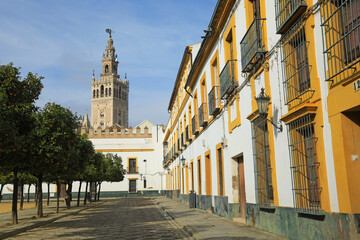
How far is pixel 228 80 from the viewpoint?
1223 centimetres

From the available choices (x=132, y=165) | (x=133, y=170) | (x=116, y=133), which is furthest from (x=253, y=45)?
(x=116, y=133)

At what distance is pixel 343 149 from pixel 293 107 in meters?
1.78

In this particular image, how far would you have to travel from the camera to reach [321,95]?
6148 millimetres

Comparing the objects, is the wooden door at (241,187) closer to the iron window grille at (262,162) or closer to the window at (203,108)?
the iron window grille at (262,162)

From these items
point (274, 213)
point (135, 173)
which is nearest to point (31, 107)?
point (274, 213)

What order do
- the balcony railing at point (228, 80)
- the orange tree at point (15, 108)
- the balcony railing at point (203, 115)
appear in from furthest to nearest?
1. the balcony railing at point (203, 115)
2. the balcony railing at point (228, 80)
3. the orange tree at point (15, 108)

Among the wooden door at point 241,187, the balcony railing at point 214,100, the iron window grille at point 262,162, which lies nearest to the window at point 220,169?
the balcony railing at point 214,100

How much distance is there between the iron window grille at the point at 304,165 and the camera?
6406mm

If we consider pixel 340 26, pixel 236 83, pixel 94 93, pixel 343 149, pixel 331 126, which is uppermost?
pixel 94 93

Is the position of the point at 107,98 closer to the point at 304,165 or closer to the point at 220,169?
the point at 220,169

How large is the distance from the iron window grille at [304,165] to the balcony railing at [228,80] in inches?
180

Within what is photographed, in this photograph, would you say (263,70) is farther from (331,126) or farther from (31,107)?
(31,107)

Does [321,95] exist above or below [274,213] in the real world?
Result: above

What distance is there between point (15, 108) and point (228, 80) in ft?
21.1
